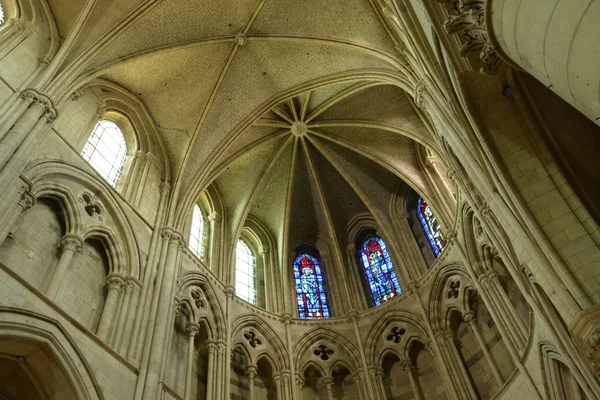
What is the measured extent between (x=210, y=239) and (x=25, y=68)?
7198 millimetres

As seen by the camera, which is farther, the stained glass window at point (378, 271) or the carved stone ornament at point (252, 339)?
the stained glass window at point (378, 271)

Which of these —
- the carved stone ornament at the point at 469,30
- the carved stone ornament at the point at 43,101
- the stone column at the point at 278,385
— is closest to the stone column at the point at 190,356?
the stone column at the point at 278,385

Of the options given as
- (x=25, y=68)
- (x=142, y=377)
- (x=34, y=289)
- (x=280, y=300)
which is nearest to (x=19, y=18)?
(x=25, y=68)

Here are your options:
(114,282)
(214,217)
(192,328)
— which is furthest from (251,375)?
(214,217)

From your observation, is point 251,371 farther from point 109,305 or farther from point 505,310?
point 505,310

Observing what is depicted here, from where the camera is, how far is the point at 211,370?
1195 centimetres

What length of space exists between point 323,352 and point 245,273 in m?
3.61

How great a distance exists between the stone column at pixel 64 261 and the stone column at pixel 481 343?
897 cm

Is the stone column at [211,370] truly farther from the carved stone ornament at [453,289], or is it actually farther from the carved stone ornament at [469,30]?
the carved stone ornament at [469,30]

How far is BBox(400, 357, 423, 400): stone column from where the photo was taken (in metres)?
12.9

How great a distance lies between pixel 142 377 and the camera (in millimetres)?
9305

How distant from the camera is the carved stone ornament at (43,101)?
32.1 ft

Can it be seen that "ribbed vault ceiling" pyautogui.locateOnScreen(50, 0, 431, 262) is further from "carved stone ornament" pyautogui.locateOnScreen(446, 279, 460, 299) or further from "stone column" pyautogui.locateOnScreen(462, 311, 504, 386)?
"stone column" pyautogui.locateOnScreen(462, 311, 504, 386)

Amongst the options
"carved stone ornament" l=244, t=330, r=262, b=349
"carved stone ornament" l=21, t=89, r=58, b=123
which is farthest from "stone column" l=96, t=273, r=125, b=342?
"carved stone ornament" l=244, t=330, r=262, b=349
